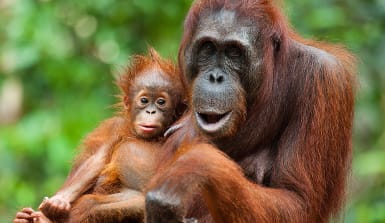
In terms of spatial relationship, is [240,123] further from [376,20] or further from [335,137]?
[376,20]

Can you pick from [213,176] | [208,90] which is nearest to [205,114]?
[208,90]

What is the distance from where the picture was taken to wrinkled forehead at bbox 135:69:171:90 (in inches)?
220

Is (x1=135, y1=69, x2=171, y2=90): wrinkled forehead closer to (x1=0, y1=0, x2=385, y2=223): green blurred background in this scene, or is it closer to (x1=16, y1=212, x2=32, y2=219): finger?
(x1=16, y1=212, x2=32, y2=219): finger

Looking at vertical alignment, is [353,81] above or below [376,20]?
above

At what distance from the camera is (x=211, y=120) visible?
4.77 metres

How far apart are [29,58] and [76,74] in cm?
53

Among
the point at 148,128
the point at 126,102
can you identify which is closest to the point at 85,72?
the point at 126,102

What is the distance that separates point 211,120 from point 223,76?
0.24 metres

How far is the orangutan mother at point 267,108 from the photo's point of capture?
4.69 m

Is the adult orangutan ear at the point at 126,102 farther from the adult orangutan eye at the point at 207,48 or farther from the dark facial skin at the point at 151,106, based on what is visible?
the adult orangutan eye at the point at 207,48

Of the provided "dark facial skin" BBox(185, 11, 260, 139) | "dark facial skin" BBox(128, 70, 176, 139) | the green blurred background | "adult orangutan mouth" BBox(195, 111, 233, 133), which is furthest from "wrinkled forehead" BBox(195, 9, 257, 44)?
the green blurred background

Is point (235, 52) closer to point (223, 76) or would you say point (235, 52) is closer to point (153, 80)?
point (223, 76)

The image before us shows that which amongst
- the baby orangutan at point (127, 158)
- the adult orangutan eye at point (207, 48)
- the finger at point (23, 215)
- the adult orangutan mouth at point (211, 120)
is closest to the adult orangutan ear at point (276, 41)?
the adult orangutan eye at point (207, 48)

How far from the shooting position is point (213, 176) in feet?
14.2
